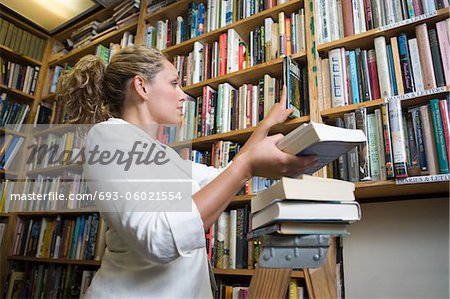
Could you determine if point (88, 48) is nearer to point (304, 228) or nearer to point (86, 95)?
point (86, 95)

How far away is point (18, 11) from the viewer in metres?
2.45

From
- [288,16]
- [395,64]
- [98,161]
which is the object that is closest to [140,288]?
[98,161]

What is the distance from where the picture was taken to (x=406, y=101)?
1079 mm

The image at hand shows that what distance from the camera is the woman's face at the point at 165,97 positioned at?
97cm

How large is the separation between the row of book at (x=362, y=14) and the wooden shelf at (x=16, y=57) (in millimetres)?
2236

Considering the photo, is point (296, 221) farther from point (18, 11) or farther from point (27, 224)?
point (18, 11)

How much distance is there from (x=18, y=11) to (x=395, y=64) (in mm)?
2648

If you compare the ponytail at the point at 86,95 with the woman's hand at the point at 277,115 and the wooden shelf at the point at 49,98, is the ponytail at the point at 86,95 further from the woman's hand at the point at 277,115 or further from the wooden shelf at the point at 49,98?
the wooden shelf at the point at 49,98

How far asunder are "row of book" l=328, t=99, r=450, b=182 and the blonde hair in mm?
729

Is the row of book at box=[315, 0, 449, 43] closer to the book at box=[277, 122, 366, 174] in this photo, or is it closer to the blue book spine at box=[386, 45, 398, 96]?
the blue book spine at box=[386, 45, 398, 96]

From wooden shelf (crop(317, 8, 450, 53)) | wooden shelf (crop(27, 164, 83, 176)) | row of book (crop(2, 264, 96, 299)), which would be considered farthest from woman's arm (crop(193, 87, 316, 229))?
wooden shelf (crop(27, 164, 83, 176))

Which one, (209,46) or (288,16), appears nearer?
(288,16)

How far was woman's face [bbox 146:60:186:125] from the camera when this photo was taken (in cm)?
97

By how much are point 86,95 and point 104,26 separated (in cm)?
145
